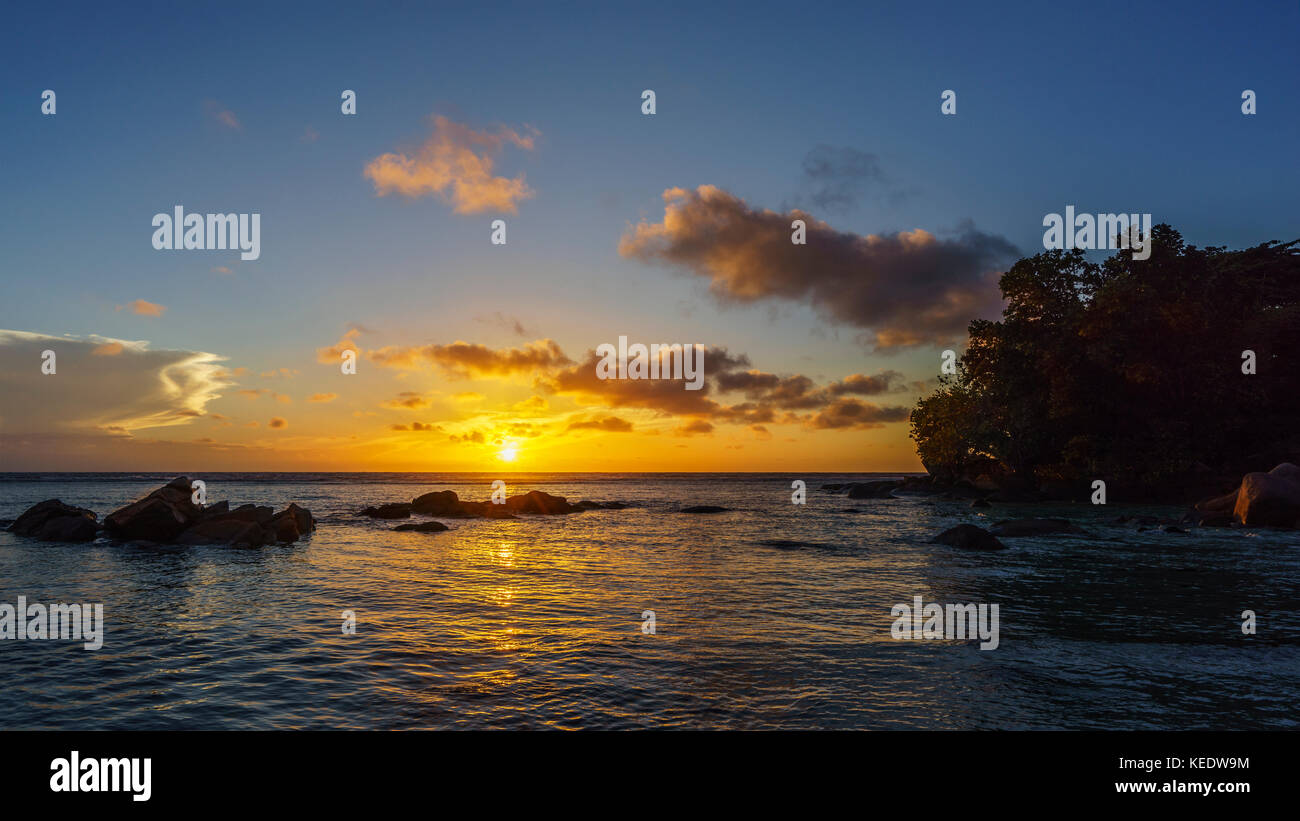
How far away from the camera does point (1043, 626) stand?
14836 mm

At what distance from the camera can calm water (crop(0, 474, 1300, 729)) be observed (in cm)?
943

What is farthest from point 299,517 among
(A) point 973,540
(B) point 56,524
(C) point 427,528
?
(A) point 973,540

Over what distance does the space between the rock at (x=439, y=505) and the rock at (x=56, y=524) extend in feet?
72.4

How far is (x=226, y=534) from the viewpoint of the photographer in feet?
105

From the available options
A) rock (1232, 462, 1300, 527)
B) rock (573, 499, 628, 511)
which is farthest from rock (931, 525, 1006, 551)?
rock (573, 499, 628, 511)

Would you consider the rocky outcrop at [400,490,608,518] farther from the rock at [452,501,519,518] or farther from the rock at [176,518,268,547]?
the rock at [176,518,268,547]

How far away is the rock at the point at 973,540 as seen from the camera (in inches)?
1172

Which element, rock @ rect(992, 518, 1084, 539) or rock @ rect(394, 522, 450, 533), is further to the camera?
rock @ rect(394, 522, 450, 533)

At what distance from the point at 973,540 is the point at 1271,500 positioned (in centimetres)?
2157

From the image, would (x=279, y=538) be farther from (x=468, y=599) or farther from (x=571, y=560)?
(x=468, y=599)

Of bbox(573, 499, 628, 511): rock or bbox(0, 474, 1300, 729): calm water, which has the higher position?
bbox(0, 474, 1300, 729): calm water

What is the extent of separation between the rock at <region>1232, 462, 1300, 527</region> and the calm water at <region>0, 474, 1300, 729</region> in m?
12.7
